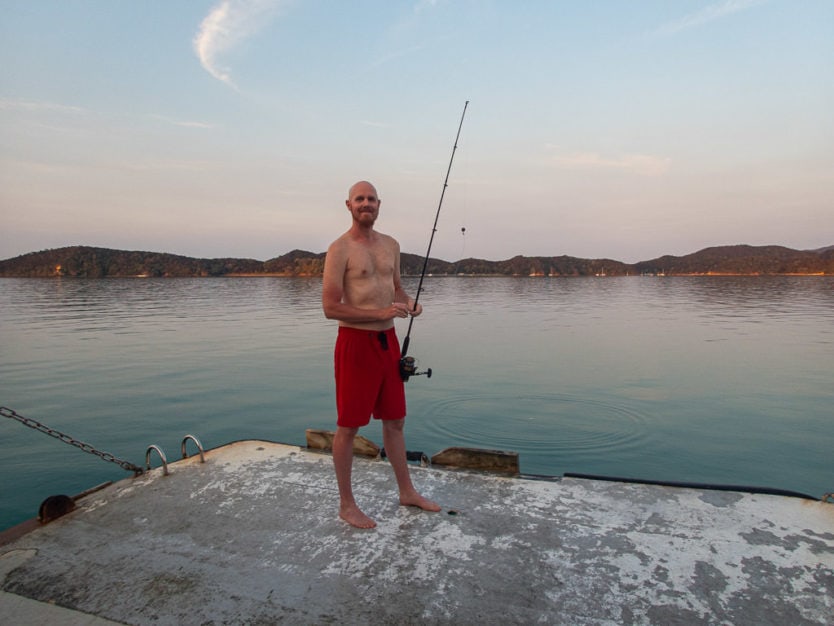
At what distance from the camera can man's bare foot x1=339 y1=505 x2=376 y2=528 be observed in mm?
3539

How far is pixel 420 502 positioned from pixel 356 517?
50 cm

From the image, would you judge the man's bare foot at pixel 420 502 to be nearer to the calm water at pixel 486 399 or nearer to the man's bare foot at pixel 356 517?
the man's bare foot at pixel 356 517

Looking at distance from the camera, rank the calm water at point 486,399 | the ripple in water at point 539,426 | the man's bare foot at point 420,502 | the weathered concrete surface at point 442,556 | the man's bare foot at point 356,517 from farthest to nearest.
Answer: the ripple in water at point 539,426 < the calm water at point 486,399 < the man's bare foot at point 420,502 < the man's bare foot at point 356,517 < the weathered concrete surface at point 442,556

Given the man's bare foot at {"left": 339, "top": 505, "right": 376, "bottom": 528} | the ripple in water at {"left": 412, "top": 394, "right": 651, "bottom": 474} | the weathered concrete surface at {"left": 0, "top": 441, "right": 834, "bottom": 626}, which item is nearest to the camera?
the weathered concrete surface at {"left": 0, "top": 441, "right": 834, "bottom": 626}

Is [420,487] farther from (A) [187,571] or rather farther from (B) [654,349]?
(B) [654,349]

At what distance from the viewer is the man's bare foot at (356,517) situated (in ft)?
11.6

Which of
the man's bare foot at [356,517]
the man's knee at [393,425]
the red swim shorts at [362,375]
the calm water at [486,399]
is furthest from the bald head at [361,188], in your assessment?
the calm water at [486,399]

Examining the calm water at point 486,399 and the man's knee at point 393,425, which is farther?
the calm water at point 486,399

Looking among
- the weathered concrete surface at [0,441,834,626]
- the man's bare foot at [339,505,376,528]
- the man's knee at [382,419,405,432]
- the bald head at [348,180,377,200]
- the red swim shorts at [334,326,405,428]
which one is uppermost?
the bald head at [348,180,377,200]

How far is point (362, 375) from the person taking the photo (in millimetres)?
3604

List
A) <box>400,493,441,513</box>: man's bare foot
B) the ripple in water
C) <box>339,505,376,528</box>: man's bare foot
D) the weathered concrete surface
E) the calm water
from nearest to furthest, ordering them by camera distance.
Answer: the weathered concrete surface → <box>339,505,376,528</box>: man's bare foot → <box>400,493,441,513</box>: man's bare foot → the calm water → the ripple in water

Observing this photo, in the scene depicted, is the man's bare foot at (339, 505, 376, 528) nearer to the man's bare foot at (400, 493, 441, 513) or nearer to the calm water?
the man's bare foot at (400, 493, 441, 513)

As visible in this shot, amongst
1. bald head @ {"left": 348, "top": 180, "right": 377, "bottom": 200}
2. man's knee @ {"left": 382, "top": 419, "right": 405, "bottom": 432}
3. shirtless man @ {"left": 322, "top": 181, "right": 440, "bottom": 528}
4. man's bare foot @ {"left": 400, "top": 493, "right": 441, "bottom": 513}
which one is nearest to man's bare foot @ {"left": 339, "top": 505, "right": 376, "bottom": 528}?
shirtless man @ {"left": 322, "top": 181, "right": 440, "bottom": 528}

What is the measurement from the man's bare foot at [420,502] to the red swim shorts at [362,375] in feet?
2.12
